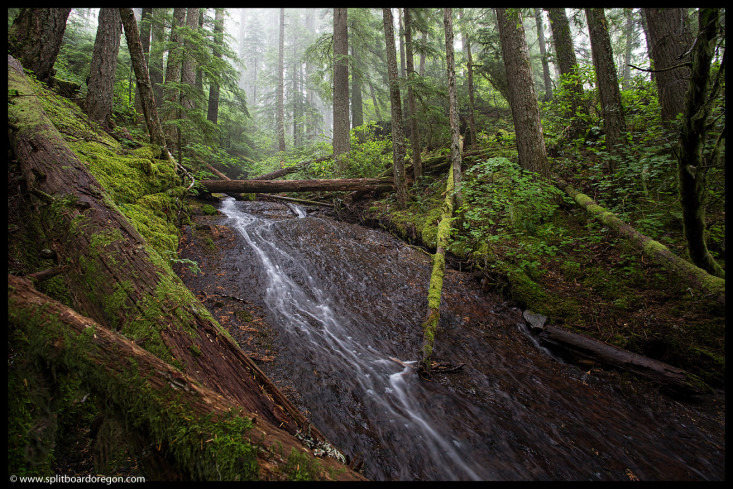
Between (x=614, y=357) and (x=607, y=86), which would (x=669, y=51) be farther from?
(x=614, y=357)

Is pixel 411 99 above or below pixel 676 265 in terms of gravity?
above

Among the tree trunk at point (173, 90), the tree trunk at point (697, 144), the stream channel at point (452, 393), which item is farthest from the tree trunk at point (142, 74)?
the tree trunk at point (697, 144)

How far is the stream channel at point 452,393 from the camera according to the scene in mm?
3023

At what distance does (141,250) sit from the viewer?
290cm

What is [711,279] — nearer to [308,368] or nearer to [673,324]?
[673,324]

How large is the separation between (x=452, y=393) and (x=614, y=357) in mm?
2215

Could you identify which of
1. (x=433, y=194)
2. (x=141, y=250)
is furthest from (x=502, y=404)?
(x=433, y=194)

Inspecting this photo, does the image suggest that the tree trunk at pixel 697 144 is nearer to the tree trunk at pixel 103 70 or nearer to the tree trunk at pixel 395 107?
the tree trunk at pixel 395 107

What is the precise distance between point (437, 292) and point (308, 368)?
2.05 m

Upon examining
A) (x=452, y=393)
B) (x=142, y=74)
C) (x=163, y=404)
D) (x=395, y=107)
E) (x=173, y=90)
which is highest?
(x=173, y=90)

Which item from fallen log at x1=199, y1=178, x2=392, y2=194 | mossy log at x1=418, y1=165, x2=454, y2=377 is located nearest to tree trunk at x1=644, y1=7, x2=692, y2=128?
mossy log at x1=418, y1=165, x2=454, y2=377

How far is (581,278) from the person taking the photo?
5293 mm

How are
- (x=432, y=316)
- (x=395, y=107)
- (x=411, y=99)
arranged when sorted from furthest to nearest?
(x=411, y=99), (x=395, y=107), (x=432, y=316)

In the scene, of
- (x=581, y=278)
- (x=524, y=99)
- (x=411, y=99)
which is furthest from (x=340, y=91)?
(x=581, y=278)
